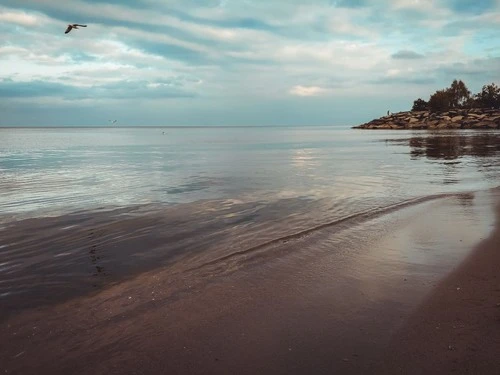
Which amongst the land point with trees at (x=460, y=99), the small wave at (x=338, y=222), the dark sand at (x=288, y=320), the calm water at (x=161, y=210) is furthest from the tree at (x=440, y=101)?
the dark sand at (x=288, y=320)

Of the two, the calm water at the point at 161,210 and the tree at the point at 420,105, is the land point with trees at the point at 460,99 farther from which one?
the calm water at the point at 161,210

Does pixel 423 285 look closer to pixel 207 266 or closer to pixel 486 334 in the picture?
pixel 486 334

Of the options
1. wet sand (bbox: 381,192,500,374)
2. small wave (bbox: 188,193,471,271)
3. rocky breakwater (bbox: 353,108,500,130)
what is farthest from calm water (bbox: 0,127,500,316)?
rocky breakwater (bbox: 353,108,500,130)

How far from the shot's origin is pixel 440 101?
121 meters

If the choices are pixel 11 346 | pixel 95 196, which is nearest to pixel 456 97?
pixel 95 196

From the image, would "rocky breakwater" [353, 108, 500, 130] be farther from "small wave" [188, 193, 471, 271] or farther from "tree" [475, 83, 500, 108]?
"small wave" [188, 193, 471, 271]

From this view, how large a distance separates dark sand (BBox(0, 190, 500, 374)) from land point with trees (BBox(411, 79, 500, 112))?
12637 cm

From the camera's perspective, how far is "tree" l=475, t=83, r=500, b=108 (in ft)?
390

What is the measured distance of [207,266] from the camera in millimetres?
7375

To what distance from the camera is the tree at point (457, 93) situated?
12406cm

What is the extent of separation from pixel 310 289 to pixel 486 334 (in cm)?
236

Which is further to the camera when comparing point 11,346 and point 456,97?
point 456,97

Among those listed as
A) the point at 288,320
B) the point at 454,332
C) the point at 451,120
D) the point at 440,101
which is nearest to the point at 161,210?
the point at 288,320

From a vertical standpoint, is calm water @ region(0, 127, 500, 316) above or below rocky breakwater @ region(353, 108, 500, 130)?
below
